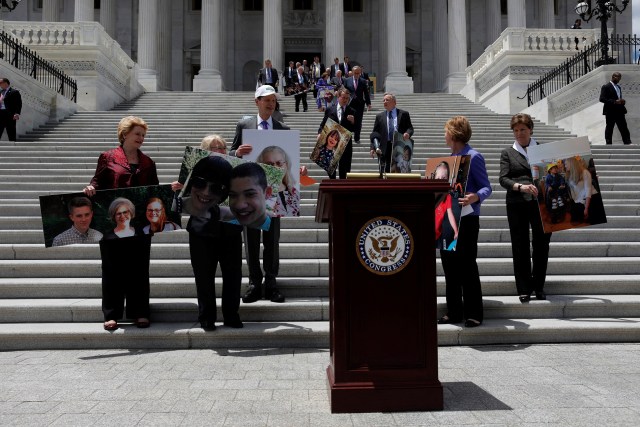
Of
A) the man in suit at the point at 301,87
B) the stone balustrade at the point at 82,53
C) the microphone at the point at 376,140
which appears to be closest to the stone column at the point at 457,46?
the man in suit at the point at 301,87

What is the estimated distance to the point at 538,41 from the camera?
987 inches

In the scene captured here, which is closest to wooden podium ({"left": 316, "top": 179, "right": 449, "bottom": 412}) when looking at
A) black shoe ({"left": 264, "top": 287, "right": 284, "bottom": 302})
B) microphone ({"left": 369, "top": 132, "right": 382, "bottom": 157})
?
black shoe ({"left": 264, "top": 287, "right": 284, "bottom": 302})

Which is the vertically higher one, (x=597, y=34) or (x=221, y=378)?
(x=597, y=34)

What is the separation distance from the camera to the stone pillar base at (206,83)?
31062 mm

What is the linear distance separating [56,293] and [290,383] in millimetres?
3681

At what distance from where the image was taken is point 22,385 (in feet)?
14.6

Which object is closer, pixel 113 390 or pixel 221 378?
pixel 113 390

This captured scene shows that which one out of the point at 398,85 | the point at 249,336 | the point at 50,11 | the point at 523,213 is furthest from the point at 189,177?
the point at 50,11

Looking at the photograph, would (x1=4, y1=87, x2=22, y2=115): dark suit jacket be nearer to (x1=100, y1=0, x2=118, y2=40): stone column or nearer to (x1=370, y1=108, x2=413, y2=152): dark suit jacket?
(x1=370, y1=108, x2=413, y2=152): dark suit jacket

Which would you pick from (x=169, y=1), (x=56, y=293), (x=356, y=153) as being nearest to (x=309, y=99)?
(x=356, y=153)

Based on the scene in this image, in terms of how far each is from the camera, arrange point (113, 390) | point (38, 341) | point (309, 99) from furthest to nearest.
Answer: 1. point (309, 99)
2. point (38, 341)
3. point (113, 390)

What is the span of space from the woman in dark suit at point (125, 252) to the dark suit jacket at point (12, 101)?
Result: 1004 centimetres

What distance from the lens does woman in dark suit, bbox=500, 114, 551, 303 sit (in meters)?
6.36

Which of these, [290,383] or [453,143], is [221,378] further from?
[453,143]
